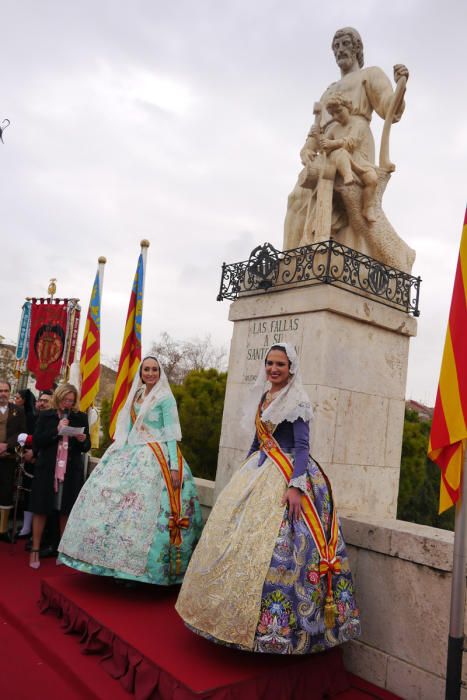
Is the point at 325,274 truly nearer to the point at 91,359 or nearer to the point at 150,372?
the point at 150,372

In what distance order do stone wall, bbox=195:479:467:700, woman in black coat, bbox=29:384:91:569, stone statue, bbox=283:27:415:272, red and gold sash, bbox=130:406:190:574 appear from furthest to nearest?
1. stone statue, bbox=283:27:415:272
2. woman in black coat, bbox=29:384:91:569
3. red and gold sash, bbox=130:406:190:574
4. stone wall, bbox=195:479:467:700

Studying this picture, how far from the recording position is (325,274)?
471cm

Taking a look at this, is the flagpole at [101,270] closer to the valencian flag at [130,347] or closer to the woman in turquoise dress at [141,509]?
the valencian flag at [130,347]

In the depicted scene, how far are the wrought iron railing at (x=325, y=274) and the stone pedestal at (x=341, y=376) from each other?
0.10 m

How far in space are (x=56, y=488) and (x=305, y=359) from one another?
269 cm

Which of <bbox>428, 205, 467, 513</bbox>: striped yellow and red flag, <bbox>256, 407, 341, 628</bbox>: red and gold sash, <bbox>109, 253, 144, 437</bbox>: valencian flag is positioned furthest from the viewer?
<bbox>109, 253, 144, 437</bbox>: valencian flag

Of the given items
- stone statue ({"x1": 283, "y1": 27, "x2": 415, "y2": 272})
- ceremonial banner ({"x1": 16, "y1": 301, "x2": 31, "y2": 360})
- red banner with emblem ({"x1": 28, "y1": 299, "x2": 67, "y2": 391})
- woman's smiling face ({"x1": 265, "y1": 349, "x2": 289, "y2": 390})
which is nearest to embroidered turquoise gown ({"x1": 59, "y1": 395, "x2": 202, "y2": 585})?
woman's smiling face ({"x1": 265, "y1": 349, "x2": 289, "y2": 390})

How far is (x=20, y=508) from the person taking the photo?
260 inches

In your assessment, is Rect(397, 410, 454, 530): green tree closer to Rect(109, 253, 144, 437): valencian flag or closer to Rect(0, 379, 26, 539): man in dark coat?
Rect(109, 253, 144, 437): valencian flag

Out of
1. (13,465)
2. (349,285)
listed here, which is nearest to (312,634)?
(349,285)

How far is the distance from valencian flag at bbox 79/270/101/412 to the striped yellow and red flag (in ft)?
18.9

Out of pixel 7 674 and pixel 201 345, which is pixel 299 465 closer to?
pixel 7 674

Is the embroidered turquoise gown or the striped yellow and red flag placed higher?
the striped yellow and red flag

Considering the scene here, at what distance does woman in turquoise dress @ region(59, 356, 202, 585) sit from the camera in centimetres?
373
